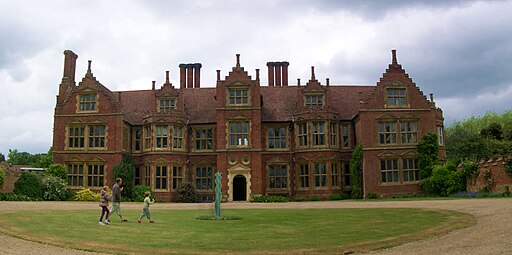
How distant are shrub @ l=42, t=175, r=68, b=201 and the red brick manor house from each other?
227cm

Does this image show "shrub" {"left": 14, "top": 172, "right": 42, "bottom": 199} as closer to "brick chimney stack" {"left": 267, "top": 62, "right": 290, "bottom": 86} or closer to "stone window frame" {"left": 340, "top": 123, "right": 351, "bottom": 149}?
"brick chimney stack" {"left": 267, "top": 62, "right": 290, "bottom": 86}

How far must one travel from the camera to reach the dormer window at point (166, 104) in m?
41.6

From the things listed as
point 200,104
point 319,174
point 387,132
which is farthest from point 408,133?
point 200,104

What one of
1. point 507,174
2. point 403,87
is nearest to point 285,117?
point 403,87

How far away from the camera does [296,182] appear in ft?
130

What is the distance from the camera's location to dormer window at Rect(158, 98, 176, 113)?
4160 centimetres

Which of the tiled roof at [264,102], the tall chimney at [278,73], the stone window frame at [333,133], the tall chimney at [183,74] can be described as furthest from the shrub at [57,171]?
the stone window frame at [333,133]

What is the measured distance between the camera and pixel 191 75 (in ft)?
157

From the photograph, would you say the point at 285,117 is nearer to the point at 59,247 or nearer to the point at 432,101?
the point at 432,101

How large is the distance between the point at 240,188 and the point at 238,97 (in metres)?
7.88

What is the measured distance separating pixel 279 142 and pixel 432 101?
13.6m

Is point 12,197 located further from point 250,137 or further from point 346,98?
point 346,98

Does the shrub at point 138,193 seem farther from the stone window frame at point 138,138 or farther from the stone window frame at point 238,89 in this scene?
the stone window frame at point 238,89

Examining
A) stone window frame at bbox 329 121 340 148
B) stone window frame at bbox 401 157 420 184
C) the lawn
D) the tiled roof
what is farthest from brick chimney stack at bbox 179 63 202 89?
the lawn
